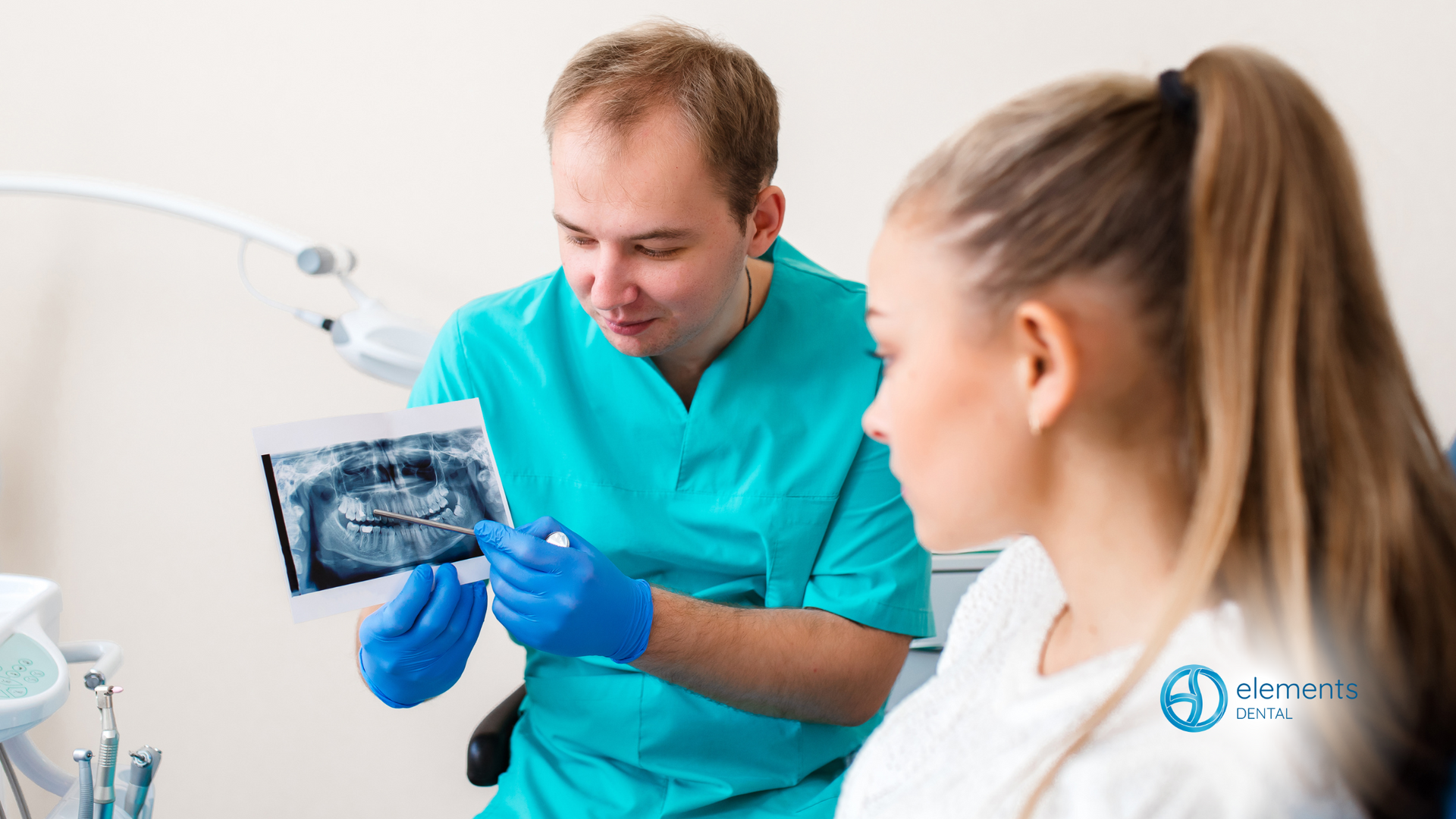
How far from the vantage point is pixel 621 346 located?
3.62ft

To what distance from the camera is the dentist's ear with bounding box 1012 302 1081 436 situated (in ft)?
1.84

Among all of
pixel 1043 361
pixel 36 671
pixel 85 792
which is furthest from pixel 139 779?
pixel 1043 361

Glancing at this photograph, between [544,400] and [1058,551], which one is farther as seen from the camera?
[544,400]

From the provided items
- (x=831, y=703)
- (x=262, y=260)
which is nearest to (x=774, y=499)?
(x=831, y=703)

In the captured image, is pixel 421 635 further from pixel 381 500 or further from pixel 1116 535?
pixel 1116 535

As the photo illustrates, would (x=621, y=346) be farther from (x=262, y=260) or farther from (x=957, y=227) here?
(x=262, y=260)

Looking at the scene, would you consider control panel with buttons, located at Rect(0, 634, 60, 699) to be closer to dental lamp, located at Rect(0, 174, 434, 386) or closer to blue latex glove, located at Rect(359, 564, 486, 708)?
blue latex glove, located at Rect(359, 564, 486, 708)

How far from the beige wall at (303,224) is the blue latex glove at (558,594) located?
87 cm

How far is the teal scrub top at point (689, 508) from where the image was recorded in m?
1.15

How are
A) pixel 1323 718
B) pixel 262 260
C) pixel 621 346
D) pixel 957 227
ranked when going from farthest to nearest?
1. pixel 262 260
2. pixel 621 346
3. pixel 957 227
4. pixel 1323 718

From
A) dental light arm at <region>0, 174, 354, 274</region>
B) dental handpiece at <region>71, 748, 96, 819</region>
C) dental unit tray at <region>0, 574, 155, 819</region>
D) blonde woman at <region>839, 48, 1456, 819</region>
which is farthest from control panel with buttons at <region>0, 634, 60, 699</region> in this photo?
blonde woman at <region>839, 48, 1456, 819</region>

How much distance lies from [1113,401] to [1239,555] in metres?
0.11

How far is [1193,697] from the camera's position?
550mm

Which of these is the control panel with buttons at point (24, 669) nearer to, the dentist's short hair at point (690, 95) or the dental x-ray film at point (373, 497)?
the dental x-ray film at point (373, 497)
